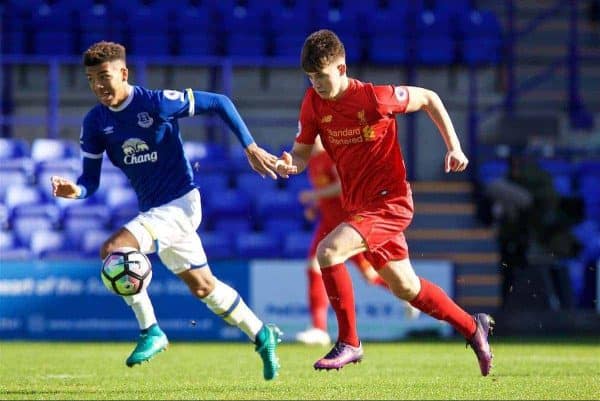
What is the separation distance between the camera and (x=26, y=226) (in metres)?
15.5

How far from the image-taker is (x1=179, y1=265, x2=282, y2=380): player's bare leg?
770 centimetres

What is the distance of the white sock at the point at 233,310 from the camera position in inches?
312

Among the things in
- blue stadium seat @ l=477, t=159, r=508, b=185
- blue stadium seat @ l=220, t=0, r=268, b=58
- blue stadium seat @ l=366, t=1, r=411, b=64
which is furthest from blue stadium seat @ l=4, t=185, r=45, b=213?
blue stadium seat @ l=477, t=159, r=508, b=185

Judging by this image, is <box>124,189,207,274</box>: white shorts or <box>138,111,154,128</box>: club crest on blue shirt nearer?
<box>124,189,207,274</box>: white shorts

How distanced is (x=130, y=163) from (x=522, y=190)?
9056 millimetres

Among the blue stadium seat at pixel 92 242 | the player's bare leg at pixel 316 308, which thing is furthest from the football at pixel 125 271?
the blue stadium seat at pixel 92 242

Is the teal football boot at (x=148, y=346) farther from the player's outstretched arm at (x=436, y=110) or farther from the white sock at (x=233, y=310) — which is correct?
the player's outstretched arm at (x=436, y=110)

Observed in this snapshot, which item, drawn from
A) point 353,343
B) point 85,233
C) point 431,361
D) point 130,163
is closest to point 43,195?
point 85,233

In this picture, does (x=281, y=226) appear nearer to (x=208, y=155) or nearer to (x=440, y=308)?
(x=208, y=155)

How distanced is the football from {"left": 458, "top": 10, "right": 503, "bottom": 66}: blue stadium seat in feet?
37.4

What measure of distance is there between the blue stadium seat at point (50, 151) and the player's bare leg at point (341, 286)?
9.08 m

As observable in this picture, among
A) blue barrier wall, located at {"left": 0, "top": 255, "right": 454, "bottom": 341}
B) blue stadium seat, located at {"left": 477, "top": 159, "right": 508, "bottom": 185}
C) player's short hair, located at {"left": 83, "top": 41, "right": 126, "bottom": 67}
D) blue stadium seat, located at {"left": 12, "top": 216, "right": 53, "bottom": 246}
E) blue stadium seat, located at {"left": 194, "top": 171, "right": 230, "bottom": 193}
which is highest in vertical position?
player's short hair, located at {"left": 83, "top": 41, "right": 126, "bottom": 67}

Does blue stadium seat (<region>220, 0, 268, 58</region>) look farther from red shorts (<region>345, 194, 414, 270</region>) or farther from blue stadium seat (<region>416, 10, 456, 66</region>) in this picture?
red shorts (<region>345, 194, 414, 270</region>)

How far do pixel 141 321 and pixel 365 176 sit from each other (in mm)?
1709
